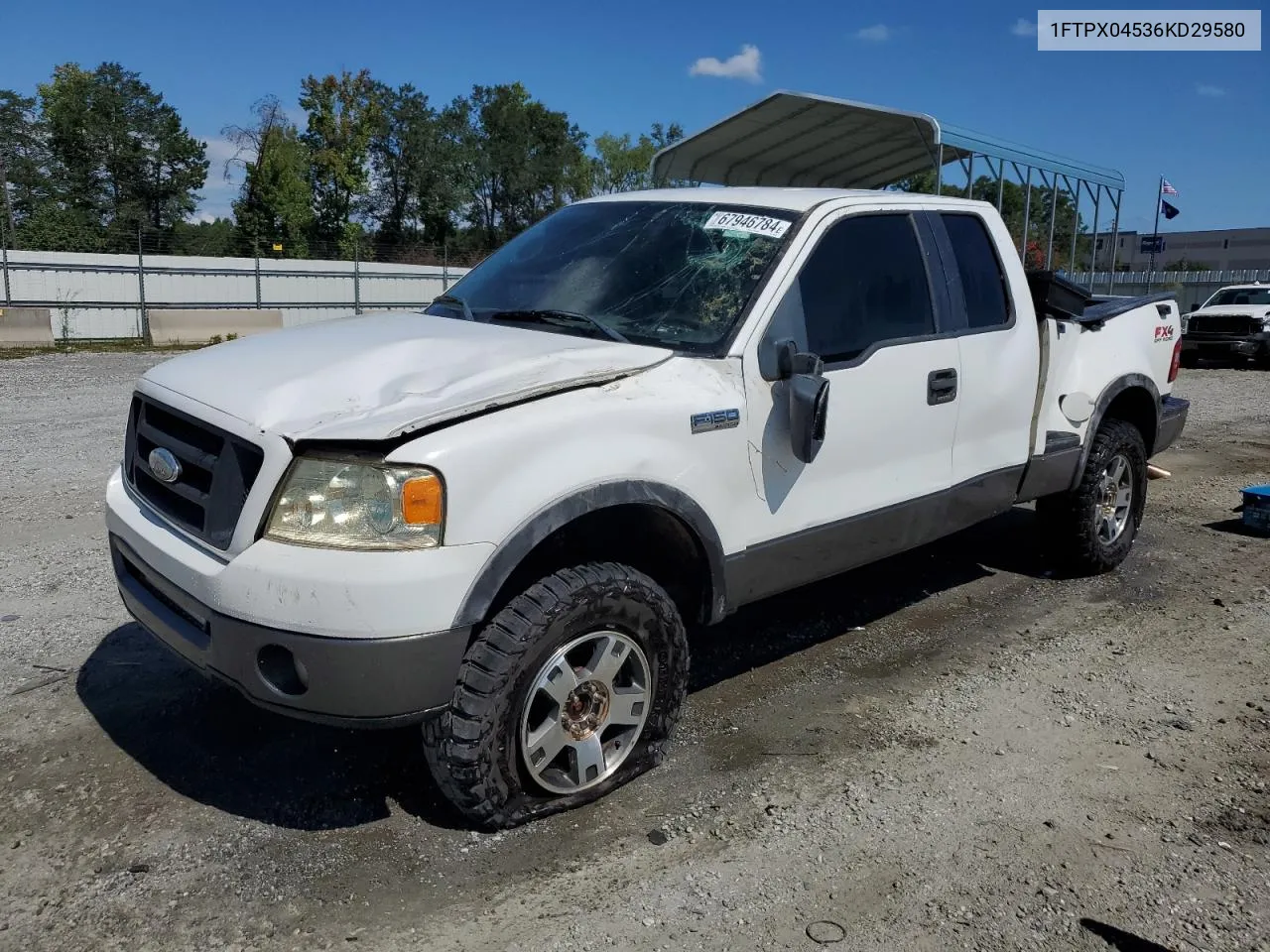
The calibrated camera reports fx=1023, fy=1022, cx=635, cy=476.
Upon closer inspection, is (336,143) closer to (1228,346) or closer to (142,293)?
(142,293)

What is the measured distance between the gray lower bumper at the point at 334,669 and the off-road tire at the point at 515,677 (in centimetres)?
9

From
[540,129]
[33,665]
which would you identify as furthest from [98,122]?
[33,665]

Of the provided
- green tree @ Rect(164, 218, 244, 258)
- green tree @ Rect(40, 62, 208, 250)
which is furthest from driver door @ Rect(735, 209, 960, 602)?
green tree @ Rect(40, 62, 208, 250)

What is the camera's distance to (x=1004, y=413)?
4.68 m

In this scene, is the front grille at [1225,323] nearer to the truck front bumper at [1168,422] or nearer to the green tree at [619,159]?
the truck front bumper at [1168,422]

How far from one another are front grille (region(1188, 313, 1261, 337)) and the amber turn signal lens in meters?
21.0

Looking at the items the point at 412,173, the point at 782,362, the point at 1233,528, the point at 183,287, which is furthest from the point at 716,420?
the point at 412,173

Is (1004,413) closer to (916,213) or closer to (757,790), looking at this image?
(916,213)

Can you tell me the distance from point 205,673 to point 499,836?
39.3 inches

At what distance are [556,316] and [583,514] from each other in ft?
3.38

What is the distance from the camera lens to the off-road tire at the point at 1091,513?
543cm

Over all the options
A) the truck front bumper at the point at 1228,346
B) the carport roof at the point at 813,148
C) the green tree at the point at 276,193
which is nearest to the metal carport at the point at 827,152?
the carport roof at the point at 813,148

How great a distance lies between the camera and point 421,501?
107 inches

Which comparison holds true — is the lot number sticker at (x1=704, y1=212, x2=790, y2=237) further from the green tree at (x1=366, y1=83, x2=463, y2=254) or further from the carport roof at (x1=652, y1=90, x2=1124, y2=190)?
the green tree at (x1=366, y1=83, x2=463, y2=254)
